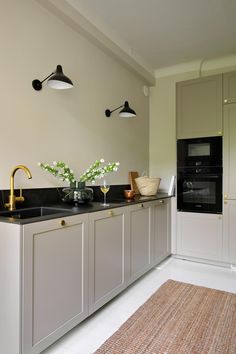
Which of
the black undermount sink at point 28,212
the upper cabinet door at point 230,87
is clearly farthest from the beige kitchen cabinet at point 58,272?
the upper cabinet door at point 230,87

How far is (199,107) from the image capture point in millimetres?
3303

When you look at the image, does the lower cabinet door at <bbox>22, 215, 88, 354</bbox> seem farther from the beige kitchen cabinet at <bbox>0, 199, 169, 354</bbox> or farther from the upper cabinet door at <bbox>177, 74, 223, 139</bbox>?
the upper cabinet door at <bbox>177, 74, 223, 139</bbox>

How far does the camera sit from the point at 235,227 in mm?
3053

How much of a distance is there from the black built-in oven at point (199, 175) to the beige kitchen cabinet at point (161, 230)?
28 centimetres

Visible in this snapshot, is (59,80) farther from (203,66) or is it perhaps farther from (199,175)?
(203,66)

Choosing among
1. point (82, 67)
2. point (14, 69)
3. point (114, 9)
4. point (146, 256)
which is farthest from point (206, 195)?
point (14, 69)

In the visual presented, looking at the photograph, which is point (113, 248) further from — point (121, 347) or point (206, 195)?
point (206, 195)

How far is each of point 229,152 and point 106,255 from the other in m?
2.03

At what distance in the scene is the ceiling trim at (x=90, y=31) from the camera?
6.91 feet

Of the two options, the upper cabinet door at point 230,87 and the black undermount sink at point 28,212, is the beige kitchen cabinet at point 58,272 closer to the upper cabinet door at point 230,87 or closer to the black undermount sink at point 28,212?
the black undermount sink at point 28,212

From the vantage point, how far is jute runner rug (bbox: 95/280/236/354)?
65.5 inches

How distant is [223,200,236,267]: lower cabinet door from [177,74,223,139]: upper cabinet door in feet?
3.05

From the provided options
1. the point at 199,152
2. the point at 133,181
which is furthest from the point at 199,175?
the point at 133,181

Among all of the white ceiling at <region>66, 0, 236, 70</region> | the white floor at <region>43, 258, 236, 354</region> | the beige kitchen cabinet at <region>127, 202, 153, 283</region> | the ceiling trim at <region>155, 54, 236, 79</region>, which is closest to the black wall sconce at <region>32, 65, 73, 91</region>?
the white ceiling at <region>66, 0, 236, 70</region>
